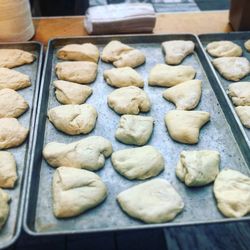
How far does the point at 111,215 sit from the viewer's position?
3.37 ft

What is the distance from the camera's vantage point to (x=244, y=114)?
131 cm

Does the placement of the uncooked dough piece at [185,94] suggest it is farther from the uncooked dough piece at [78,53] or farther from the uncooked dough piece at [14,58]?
the uncooked dough piece at [14,58]

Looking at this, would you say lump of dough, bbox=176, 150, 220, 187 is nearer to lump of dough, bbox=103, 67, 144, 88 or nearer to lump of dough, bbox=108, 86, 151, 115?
lump of dough, bbox=108, 86, 151, 115

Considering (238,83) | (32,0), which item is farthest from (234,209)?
(32,0)

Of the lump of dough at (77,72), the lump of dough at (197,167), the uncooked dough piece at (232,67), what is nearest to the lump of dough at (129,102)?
the lump of dough at (77,72)

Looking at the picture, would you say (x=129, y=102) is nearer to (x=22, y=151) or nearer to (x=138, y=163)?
(x=138, y=163)

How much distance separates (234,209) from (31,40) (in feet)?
4.03

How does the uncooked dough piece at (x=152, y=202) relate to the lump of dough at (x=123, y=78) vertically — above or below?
below

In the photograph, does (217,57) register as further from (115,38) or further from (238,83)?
(115,38)

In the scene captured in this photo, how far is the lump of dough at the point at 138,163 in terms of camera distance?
1.13 metres

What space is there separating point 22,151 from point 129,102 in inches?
17.8

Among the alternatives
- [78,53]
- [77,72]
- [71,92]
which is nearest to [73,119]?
[71,92]

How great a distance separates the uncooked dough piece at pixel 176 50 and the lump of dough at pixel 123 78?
20 cm

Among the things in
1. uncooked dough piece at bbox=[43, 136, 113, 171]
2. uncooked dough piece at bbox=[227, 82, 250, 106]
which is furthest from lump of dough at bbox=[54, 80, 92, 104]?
uncooked dough piece at bbox=[227, 82, 250, 106]
